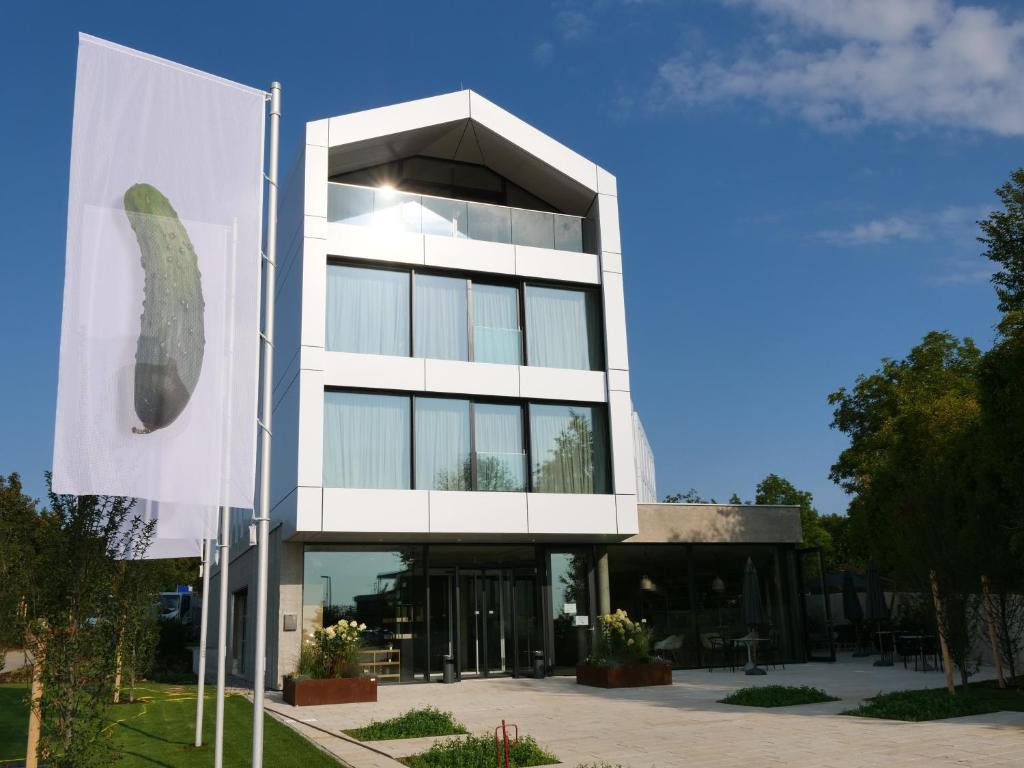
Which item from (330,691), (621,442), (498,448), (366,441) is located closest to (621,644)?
(621,442)

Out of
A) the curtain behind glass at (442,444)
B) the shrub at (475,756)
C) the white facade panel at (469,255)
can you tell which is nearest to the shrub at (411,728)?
the shrub at (475,756)

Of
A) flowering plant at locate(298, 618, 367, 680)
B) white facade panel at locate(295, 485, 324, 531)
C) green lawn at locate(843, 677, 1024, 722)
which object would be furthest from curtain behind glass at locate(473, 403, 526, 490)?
green lawn at locate(843, 677, 1024, 722)

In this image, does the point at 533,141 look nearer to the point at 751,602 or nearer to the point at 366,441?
the point at 366,441

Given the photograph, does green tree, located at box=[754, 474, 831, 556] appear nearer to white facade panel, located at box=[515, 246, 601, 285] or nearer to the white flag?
white facade panel, located at box=[515, 246, 601, 285]

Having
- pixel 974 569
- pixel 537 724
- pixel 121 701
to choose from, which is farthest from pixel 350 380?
pixel 974 569

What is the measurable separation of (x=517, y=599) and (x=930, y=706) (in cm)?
1101

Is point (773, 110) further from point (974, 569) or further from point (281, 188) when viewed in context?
point (281, 188)

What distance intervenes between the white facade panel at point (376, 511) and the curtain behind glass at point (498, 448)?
1.71 m

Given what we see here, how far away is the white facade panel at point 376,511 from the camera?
18.4 m

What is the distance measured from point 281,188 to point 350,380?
7000mm

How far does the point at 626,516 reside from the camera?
20.9 metres

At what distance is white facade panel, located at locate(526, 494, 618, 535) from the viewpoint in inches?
790

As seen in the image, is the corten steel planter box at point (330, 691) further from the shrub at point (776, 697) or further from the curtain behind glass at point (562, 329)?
the curtain behind glass at point (562, 329)

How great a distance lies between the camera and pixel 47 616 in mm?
7391
